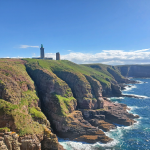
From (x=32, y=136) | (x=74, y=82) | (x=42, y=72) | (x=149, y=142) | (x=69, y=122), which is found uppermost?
(x=42, y=72)

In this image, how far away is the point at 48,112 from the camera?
71.9 meters

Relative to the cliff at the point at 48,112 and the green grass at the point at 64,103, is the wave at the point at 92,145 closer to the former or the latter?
the cliff at the point at 48,112

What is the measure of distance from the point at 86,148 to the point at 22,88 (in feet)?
136

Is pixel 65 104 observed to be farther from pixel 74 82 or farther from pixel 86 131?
pixel 74 82

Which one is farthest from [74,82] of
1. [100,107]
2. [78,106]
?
[100,107]

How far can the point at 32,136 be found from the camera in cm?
4312

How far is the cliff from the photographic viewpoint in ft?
143

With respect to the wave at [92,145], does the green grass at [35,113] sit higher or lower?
higher

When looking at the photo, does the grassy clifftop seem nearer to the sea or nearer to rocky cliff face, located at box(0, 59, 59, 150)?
rocky cliff face, located at box(0, 59, 59, 150)

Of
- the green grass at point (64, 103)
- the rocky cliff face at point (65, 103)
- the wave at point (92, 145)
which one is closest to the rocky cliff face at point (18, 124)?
the wave at point (92, 145)

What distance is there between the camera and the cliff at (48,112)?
43.4 meters

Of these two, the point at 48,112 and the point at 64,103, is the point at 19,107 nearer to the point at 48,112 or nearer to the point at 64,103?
the point at 48,112

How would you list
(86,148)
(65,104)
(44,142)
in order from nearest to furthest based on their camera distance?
(44,142), (86,148), (65,104)

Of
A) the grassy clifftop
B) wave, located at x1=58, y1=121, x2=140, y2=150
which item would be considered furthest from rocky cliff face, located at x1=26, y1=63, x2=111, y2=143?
the grassy clifftop
